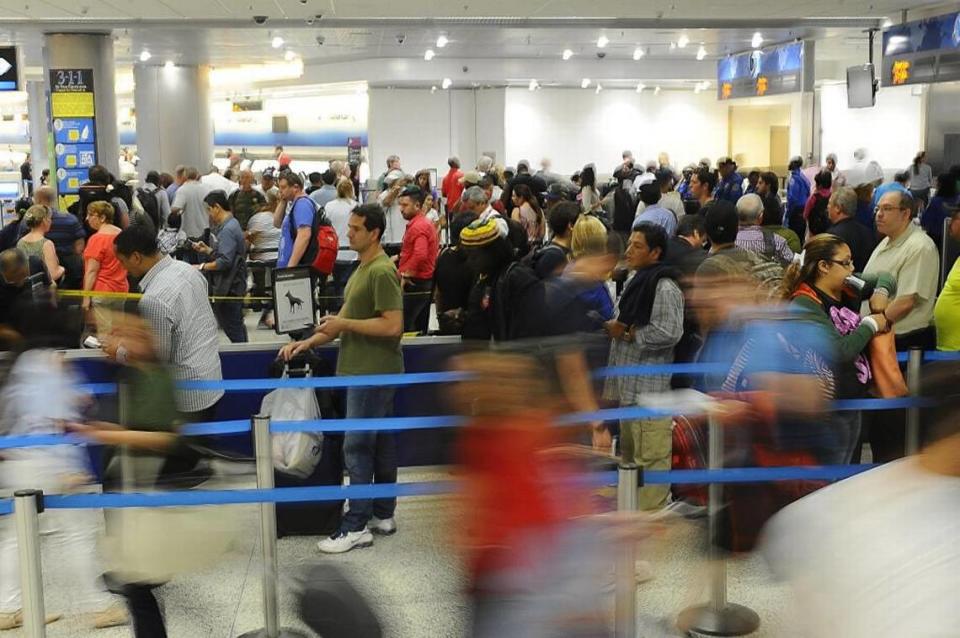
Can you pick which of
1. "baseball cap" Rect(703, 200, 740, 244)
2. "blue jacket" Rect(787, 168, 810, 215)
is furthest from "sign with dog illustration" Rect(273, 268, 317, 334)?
"blue jacket" Rect(787, 168, 810, 215)

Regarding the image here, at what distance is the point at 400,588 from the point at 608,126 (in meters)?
25.0

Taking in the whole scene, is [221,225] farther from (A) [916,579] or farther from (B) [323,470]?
(A) [916,579]

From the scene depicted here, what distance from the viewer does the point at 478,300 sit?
5574 millimetres

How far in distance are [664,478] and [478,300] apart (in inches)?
79.8

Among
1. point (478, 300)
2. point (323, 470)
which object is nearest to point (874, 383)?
point (478, 300)

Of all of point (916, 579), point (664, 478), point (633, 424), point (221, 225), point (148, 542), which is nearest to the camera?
point (916, 579)

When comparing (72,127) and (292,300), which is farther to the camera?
(72,127)

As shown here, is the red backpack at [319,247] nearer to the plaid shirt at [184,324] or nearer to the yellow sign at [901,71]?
the plaid shirt at [184,324]

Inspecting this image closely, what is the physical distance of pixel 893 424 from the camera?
598cm

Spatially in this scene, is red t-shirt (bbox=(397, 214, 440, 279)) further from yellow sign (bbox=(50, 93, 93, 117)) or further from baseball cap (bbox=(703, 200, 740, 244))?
yellow sign (bbox=(50, 93, 93, 117))

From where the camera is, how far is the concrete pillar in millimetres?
21672

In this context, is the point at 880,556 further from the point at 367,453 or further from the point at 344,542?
the point at 344,542

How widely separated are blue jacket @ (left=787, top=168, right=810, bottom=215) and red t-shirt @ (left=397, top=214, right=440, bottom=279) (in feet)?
23.2

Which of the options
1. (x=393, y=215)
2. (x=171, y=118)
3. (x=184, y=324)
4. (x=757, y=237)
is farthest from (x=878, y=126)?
(x=184, y=324)
